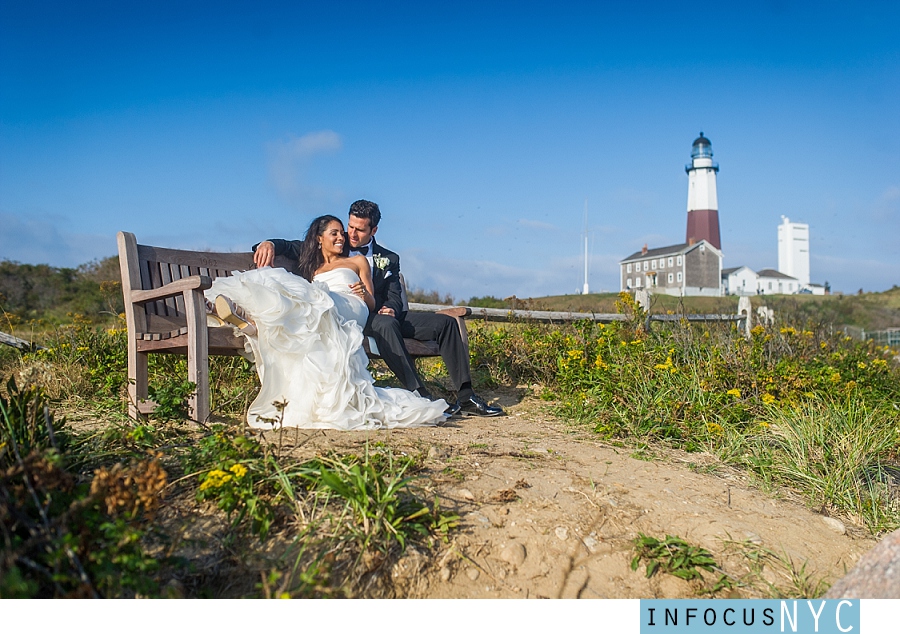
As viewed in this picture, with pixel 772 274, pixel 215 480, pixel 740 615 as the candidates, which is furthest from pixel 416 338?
pixel 772 274

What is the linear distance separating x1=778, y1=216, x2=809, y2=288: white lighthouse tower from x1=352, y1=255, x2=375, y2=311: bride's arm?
69.8 metres

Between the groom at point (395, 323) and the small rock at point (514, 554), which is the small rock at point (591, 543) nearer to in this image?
the small rock at point (514, 554)

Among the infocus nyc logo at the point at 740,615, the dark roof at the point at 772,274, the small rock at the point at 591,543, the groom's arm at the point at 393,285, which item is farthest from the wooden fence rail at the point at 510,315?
the dark roof at the point at 772,274

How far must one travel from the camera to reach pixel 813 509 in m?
3.30

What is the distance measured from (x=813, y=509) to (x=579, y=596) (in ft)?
5.60

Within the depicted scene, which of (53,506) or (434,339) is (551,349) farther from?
(53,506)

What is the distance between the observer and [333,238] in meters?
5.00

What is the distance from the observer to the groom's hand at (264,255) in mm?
4762

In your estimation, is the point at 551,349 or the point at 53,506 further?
the point at 551,349

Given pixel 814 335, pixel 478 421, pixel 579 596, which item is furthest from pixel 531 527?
pixel 814 335

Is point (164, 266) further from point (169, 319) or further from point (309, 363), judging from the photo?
point (309, 363)

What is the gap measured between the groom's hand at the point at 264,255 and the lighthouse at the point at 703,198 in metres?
52.1

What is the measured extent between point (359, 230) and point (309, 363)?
158cm

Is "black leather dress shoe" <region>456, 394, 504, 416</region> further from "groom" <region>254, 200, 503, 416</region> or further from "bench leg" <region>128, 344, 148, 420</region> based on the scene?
"bench leg" <region>128, 344, 148, 420</region>
